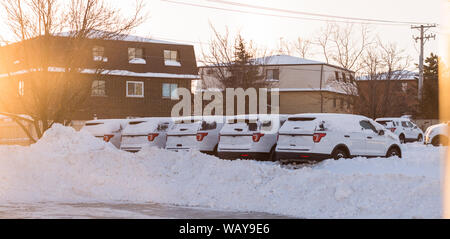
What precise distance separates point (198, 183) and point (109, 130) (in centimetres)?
824

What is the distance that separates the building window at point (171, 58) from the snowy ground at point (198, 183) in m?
30.1

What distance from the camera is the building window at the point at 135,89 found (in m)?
47.9

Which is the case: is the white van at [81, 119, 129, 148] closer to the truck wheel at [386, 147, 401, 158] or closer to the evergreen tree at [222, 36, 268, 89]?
the truck wheel at [386, 147, 401, 158]

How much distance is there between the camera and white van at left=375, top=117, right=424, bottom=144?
3612cm

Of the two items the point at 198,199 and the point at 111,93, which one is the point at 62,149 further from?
the point at 111,93

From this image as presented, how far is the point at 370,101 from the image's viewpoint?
44781mm

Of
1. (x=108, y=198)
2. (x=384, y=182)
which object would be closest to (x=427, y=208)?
(x=384, y=182)

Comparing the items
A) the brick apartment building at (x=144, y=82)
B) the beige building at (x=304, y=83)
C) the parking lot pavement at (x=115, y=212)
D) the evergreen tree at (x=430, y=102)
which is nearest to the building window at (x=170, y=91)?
the brick apartment building at (x=144, y=82)

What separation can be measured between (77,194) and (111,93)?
32.7 meters

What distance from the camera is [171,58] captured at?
49250 millimetres

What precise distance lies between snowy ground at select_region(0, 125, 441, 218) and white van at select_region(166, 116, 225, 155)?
5.61 feet

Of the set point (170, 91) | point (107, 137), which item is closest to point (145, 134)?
point (107, 137)

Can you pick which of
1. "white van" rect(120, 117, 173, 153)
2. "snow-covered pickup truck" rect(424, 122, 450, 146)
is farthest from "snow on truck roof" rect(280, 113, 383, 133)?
"snow-covered pickup truck" rect(424, 122, 450, 146)

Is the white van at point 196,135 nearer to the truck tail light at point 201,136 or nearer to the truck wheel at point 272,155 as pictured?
the truck tail light at point 201,136
